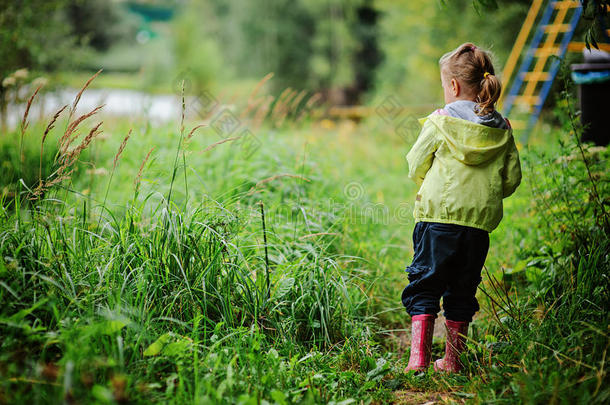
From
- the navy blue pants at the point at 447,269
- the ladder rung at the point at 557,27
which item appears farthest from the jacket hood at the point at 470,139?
the ladder rung at the point at 557,27

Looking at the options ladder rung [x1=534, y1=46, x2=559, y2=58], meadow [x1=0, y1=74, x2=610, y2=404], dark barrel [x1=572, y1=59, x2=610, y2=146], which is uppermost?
ladder rung [x1=534, y1=46, x2=559, y2=58]

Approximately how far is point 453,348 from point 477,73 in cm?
132

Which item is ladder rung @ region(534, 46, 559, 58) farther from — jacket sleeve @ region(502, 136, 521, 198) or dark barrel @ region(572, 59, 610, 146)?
jacket sleeve @ region(502, 136, 521, 198)

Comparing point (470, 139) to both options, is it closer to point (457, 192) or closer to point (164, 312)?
point (457, 192)

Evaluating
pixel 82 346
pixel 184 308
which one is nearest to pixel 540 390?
pixel 184 308

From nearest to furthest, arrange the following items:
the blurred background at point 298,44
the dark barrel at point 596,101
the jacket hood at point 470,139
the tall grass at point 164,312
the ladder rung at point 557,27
→ 1. the tall grass at point 164,312
2. the jacket hood at point 470,139
3. the dark barrel at point 596,101
4. the blurred background at point 298,44
5. the ladder rung at point 557,27

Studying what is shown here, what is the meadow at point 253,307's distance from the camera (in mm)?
1619

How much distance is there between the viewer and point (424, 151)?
2182mm

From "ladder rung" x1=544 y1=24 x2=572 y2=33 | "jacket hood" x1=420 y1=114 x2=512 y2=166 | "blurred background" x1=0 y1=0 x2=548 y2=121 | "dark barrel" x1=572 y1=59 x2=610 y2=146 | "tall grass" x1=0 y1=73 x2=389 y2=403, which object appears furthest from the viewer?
"ladder rung" x1=544 y1=24 x2=572 y2=33

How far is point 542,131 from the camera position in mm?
7895

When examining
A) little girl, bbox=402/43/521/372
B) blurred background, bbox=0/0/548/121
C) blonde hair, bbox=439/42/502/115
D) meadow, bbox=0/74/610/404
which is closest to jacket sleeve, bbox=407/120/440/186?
little girl, bbox=402/43/521/372

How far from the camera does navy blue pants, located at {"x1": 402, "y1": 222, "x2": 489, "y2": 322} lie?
6.93ft

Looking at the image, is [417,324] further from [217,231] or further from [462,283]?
[217,231]

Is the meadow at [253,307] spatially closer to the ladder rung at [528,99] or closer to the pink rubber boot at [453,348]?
the pink rubber boot at [453,348]
